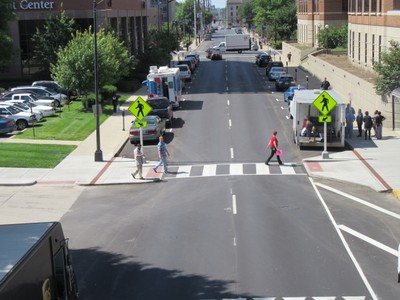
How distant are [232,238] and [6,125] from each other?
76.3ft

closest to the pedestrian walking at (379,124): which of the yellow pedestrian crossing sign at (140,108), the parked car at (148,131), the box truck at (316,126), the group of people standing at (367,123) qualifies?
the group of people standing at (367,123)

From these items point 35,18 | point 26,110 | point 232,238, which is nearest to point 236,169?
point 232,238

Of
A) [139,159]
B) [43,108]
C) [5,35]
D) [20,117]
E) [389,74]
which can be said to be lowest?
[139,159]

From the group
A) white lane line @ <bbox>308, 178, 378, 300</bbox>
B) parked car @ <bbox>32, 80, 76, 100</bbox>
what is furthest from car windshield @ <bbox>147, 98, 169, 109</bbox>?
white lane line @ <bbox>308, 178, 378, 300</bbox>

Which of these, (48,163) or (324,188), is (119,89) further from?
(324,188)

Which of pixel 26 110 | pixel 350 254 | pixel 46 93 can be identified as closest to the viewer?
pixel 350 254

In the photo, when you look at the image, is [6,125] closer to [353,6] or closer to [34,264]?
[34,264]

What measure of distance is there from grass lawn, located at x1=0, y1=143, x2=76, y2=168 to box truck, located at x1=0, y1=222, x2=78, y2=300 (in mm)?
19463

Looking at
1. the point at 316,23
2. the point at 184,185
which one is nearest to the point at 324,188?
the point at 184,185

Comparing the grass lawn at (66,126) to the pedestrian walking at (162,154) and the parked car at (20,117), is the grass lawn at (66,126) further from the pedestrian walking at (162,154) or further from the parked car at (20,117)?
the pedestrian walking at (162,154)

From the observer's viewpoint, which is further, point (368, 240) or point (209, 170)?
point (209, 170)

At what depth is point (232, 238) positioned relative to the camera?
18203 mm

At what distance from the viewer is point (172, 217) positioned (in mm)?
21000

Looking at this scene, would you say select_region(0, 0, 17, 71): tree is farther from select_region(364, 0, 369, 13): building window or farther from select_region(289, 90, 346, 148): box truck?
select_region(364, 0, 369, 13): building window
